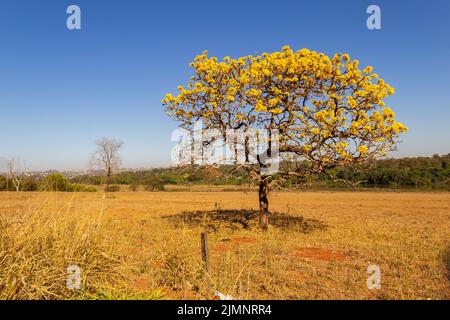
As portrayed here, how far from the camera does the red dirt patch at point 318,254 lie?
11.5 metres

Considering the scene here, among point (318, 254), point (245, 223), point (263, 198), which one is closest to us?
point (318, 254)

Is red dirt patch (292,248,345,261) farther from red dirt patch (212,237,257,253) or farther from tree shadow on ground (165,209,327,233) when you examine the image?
tree shadow on ground (165,209,327,233)

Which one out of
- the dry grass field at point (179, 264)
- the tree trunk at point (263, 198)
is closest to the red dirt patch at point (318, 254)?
the dry grass field at point (179, 264)

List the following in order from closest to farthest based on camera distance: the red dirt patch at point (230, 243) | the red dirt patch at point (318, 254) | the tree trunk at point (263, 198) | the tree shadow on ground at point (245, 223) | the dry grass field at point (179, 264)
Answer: the dry grass field at point (179, 264)
the red dirt patch at point (318, 254)
the red dirt patch at point (230, 243)
the tree trunk at point (263, 198)
the tree shadow on ground at point (245, 223)

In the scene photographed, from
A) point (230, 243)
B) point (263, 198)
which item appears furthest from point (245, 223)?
point (230, 243)

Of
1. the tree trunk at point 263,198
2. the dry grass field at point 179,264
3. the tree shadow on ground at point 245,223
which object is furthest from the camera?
the tree shadow on ground at point 245,223

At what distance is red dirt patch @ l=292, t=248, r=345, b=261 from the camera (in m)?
11.5

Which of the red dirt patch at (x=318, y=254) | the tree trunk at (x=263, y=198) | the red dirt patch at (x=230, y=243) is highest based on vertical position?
the tree trunk at (x=263, y=198)

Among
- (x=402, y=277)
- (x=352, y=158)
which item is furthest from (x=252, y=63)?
(x=402, y=277)

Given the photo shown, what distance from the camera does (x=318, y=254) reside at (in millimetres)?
12094

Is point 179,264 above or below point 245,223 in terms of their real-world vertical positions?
above

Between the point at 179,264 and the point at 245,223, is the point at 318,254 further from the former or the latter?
the point at 245,223

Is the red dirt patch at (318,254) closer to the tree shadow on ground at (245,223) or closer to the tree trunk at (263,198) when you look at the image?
the tree trunk at (263,198)
